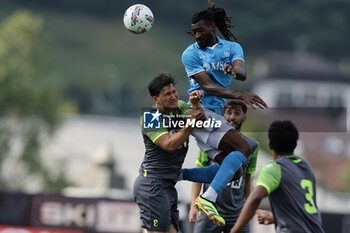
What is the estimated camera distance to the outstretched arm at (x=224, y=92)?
28.7ft

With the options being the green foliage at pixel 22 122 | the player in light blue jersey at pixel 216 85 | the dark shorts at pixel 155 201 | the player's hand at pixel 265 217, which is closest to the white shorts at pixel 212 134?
the player in light blue jersey at pixel 216 85

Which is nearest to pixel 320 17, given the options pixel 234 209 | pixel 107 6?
pixel 107 6

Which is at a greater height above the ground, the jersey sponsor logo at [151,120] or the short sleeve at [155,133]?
the jersey sponsor logo at [151,120]

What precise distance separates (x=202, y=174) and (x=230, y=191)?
0.78 metres

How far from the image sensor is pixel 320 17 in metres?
108

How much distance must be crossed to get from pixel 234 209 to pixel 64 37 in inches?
3858

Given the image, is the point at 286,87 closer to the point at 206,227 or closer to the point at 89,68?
the point at 89,68

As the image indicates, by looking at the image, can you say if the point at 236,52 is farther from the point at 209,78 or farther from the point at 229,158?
the point at 229,158

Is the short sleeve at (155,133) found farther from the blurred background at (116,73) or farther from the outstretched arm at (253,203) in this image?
the blurred background at (116,73)

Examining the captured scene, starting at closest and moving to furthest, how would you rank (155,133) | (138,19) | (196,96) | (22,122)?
(196,96) → (155,133) → (138,19) → (22,122)

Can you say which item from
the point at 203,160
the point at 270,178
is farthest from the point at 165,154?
the point at 270,178

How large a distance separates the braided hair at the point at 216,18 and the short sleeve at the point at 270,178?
216cm

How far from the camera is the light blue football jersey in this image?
9.38m

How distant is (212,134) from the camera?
9141 millimetres
